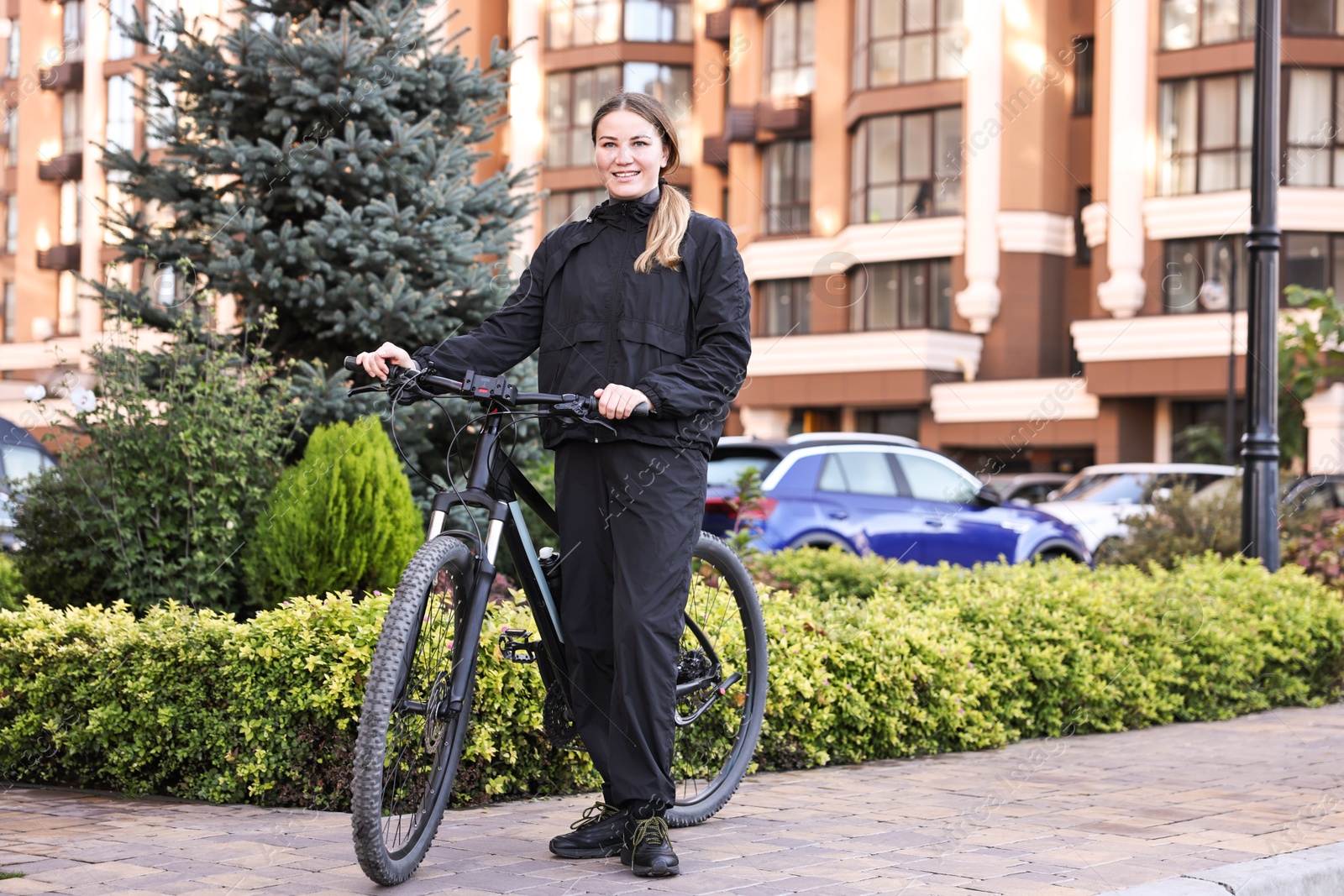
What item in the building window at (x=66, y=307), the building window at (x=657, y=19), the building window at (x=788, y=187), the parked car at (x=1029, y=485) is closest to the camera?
the parked car at (x=1029, y=485)

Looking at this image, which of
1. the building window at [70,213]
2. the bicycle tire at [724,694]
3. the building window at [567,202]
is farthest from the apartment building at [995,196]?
the bicycle tire at [724,694]

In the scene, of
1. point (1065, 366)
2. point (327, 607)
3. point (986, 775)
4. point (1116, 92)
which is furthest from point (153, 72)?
point (1065, 366)

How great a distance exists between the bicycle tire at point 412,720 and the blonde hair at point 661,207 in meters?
1.02

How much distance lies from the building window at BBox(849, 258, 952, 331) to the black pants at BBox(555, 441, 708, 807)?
3207 cm

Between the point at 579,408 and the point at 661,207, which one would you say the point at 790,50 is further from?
the point at 579,408

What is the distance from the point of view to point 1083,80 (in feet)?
120

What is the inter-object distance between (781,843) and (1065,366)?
33.4m

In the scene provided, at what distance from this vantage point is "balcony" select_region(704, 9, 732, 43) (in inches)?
1622

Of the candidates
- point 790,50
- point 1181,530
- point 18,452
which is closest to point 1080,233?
point 790,50

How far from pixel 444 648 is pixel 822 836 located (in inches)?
55.7

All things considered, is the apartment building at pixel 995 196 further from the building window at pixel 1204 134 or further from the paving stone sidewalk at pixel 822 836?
the paving stone sidewalk at pixel 822 836

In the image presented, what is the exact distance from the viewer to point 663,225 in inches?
181

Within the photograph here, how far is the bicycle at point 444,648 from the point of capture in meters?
3.90

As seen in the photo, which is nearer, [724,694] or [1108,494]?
[724,694]
